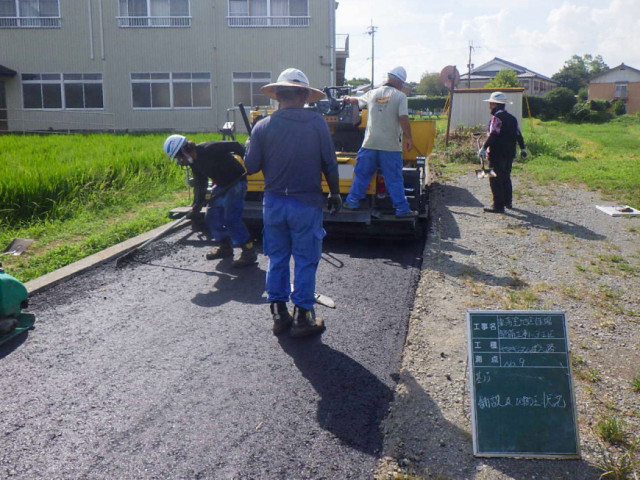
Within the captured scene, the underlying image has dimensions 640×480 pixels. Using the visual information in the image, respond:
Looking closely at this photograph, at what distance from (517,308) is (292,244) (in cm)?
205

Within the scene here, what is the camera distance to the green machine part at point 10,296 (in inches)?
185

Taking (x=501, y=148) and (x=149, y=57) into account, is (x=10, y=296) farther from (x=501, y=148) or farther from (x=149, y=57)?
(x=149, y=57)

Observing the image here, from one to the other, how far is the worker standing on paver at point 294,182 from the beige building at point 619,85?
74.5 m

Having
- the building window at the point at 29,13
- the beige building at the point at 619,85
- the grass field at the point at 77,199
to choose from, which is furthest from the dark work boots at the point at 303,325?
the beige building at the point at 619,85

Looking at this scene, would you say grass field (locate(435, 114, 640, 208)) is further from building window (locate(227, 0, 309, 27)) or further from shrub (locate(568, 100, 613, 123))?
A: shrub (locate(568, 100, 613, 123))

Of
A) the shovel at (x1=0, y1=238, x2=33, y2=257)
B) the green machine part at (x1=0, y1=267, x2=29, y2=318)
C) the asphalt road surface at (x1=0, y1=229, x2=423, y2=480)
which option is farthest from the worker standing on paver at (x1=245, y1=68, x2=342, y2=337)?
the shovel at (x1=0, y1=238, x2=33, y2=257)

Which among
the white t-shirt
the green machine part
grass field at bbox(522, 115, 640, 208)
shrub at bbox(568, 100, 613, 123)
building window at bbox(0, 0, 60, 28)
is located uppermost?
Answer: building window at bbox(0, 0, 60, 28)

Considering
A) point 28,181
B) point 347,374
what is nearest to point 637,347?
point 347,374

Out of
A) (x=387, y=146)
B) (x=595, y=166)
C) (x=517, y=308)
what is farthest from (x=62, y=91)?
(x=517, y=308)

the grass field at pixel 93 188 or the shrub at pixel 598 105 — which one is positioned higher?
the shrub at pixel 598 105

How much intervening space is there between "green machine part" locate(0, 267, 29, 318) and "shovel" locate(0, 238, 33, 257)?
2.51m

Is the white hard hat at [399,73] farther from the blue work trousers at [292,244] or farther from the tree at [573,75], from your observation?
the tree at [573,75]

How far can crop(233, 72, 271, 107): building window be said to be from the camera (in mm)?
28594

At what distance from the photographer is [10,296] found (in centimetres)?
478
